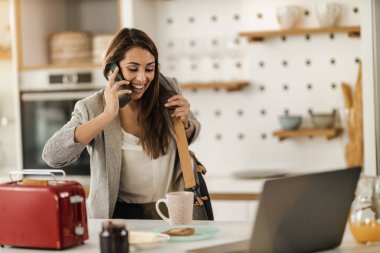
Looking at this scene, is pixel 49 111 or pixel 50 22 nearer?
pixel 49 111

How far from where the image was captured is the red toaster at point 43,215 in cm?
213

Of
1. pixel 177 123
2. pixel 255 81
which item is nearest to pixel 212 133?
pixel 255 81

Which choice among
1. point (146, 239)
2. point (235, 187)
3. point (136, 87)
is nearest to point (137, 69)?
point (136, 87)

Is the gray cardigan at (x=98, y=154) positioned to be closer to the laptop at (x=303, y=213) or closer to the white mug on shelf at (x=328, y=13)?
the laptop at (x=303, y=213)

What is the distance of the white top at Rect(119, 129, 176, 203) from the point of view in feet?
9.36

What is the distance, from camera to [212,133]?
481 centimetres

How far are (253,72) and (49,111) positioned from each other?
1.34 m

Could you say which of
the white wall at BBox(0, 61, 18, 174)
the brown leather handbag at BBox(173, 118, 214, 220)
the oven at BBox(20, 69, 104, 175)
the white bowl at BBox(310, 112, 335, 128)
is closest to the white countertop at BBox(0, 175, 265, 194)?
the white bowl at BBox(310, 112, 335, 128)

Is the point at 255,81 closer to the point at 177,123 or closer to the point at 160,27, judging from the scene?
the point at 160,27

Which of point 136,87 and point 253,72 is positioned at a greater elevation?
point 253,72

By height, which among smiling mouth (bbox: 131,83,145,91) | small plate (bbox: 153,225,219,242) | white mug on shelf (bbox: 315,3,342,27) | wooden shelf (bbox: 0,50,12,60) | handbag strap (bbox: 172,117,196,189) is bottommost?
small plate (bbox: 153,225,219,242)

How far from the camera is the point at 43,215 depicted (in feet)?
7.04

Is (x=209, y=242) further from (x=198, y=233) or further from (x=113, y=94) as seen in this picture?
(x=113, y=94)

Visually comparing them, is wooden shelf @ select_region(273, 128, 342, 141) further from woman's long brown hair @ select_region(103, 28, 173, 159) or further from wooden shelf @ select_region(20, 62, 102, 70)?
woman's long brown hair @ select_region(103, 28, 173, 159)
